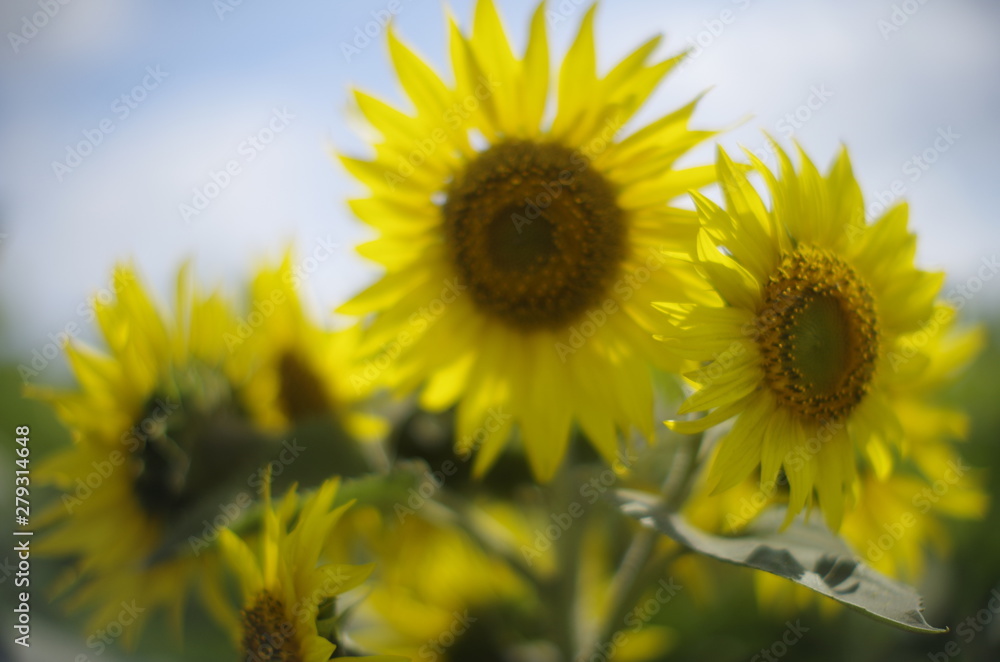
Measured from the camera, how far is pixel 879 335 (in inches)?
37.6

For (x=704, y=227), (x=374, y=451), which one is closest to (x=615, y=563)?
(x=374, y=451)

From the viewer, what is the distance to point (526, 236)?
1161 mm

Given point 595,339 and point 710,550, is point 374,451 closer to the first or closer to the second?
point 595,339

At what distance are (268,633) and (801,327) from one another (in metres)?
0.69

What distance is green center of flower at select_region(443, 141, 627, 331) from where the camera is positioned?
3.57 ft

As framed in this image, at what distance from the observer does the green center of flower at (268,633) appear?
85 centimetres
